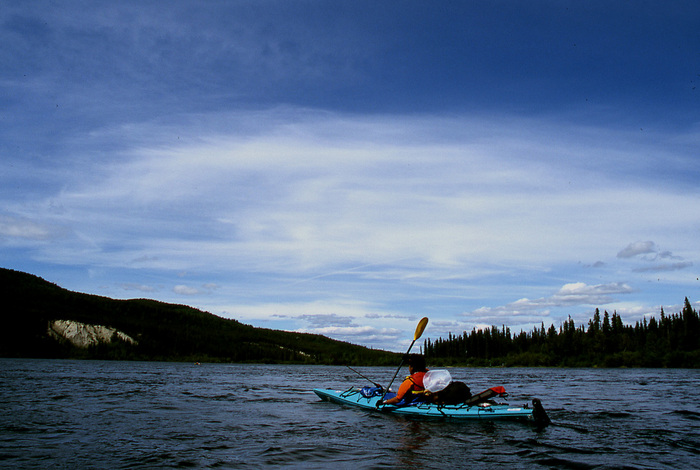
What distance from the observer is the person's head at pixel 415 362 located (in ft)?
58.3

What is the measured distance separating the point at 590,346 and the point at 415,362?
14130cm

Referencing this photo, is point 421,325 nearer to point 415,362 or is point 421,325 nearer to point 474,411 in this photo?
point 415,362

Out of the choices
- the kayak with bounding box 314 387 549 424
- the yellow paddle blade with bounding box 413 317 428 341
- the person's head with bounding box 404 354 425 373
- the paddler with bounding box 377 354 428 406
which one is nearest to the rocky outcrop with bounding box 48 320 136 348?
the yellow paddle blade with bounding box 413 317 428 341

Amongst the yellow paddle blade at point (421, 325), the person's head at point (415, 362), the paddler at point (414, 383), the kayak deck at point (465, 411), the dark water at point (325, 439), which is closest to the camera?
the dark water at point (325, 439)

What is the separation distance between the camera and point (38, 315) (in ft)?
538

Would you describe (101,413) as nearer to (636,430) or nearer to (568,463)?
(568,463)

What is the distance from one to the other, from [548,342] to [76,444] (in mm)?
160048

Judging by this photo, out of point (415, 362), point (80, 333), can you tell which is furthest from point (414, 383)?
point (80, 333)

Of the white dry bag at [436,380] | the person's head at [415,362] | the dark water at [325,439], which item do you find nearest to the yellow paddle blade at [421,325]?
the person's head at [415,362]

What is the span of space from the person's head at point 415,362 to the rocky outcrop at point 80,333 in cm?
16555

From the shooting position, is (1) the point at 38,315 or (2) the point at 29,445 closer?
(2) the point at 29,445

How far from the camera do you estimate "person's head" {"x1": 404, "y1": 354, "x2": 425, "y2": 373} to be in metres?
17.8

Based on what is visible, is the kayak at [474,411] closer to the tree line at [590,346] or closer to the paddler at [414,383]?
the paddler at [414,383]

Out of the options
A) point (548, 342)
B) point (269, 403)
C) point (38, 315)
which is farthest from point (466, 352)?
point (269, 403)
